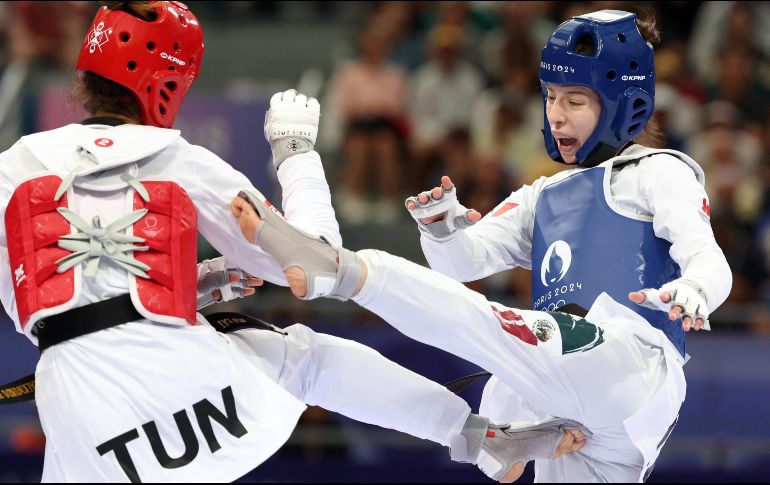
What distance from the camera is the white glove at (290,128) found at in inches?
191

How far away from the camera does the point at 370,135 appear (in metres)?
10.2

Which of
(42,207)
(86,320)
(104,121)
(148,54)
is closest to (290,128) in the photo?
(148,54)

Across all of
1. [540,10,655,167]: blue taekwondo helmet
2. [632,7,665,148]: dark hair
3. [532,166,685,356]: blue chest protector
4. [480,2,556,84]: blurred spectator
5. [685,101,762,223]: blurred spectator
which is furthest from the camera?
[480,2,556,84]: blurred spectator

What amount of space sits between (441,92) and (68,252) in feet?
22.2

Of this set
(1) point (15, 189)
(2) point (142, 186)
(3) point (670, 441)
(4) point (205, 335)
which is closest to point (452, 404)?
(4) point (205, 335)

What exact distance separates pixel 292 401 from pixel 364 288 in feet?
1.74

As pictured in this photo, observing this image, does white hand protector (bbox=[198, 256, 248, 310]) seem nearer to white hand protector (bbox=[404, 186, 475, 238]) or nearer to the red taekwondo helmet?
the red taekwondo helmet

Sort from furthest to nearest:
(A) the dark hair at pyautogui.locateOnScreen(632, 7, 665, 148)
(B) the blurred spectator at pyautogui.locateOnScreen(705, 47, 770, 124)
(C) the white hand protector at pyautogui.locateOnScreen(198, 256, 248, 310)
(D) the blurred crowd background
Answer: (B) the blurred spectator at pyautogui.locateOnScreen(705, 47, 770, 124), (D) the blurred crowd background, (A) the dark hair at pyautogui.locateOnScreen(632, 7, 665, 148), (C) the white hand protector at pyautogui.locateOnScreen(198, 256, 248, 310)

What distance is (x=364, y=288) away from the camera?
434 centimetres

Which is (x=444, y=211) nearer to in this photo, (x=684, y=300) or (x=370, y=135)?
(x=684, y=300)

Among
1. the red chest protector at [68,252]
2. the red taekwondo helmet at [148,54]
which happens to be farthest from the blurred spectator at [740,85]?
the red chest protector at [68,252]

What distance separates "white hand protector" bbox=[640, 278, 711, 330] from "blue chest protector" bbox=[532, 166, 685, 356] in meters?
0.50

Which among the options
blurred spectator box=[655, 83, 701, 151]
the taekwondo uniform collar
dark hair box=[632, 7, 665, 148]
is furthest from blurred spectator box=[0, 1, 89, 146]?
dark hair box=[632, 7, 665, 148]

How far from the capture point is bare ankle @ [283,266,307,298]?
4.22 meters
